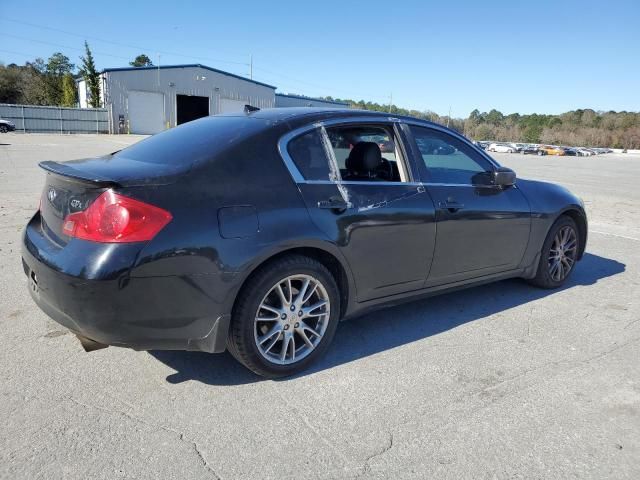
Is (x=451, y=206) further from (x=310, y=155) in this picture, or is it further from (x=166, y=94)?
(x=166, y=94)

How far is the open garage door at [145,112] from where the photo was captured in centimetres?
4581

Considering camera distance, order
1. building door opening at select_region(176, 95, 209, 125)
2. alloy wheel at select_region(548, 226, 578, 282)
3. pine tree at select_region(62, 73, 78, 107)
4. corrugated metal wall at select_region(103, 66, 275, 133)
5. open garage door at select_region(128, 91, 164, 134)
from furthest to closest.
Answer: pine tree at select_region(62, 73, 78, 107) < building door opening at select_region(176, 95, 209, 125) < open garage door at select_region(128, 91, 164, 134) < corrugated metal wall at select_region(103, 66, 275, 133) < alloy wheel at select_region(548, 226, 578, 282)

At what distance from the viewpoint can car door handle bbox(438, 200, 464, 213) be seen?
381 centimetres

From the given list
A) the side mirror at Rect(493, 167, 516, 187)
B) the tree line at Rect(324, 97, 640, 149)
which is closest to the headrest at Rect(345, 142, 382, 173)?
the side mirror at Rect(493, 167, 516, 187)

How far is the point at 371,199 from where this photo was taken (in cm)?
342

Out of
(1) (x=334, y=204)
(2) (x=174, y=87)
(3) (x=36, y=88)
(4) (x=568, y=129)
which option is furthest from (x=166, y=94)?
(4) (x=568, y=129)

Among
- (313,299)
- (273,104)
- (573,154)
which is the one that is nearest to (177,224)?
(313,299)

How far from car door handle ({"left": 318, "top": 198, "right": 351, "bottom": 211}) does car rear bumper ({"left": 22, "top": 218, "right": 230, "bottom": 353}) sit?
87 centimetres

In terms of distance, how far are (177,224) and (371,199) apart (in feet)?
4.48

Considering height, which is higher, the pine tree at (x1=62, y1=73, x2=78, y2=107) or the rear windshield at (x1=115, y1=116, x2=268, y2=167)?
the pine tree at (x1=62, y1=73, x2=78, y2=107)

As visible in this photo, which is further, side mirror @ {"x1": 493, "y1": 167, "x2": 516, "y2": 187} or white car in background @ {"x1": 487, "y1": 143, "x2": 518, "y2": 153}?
white car in background @ {"x1": 487, "y1": 143, "x2": 518, "y2": 153}

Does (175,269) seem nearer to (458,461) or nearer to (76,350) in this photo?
(76,350)

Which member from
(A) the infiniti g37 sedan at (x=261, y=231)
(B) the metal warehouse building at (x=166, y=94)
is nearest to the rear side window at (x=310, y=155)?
(A) the infiniti g37 sedan at (x=261, y=231)

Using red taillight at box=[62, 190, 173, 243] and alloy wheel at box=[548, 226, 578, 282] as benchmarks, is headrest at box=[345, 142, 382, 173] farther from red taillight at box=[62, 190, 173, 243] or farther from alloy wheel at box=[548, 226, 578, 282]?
alloy wheel at box=[548, 226, 578, 282]
